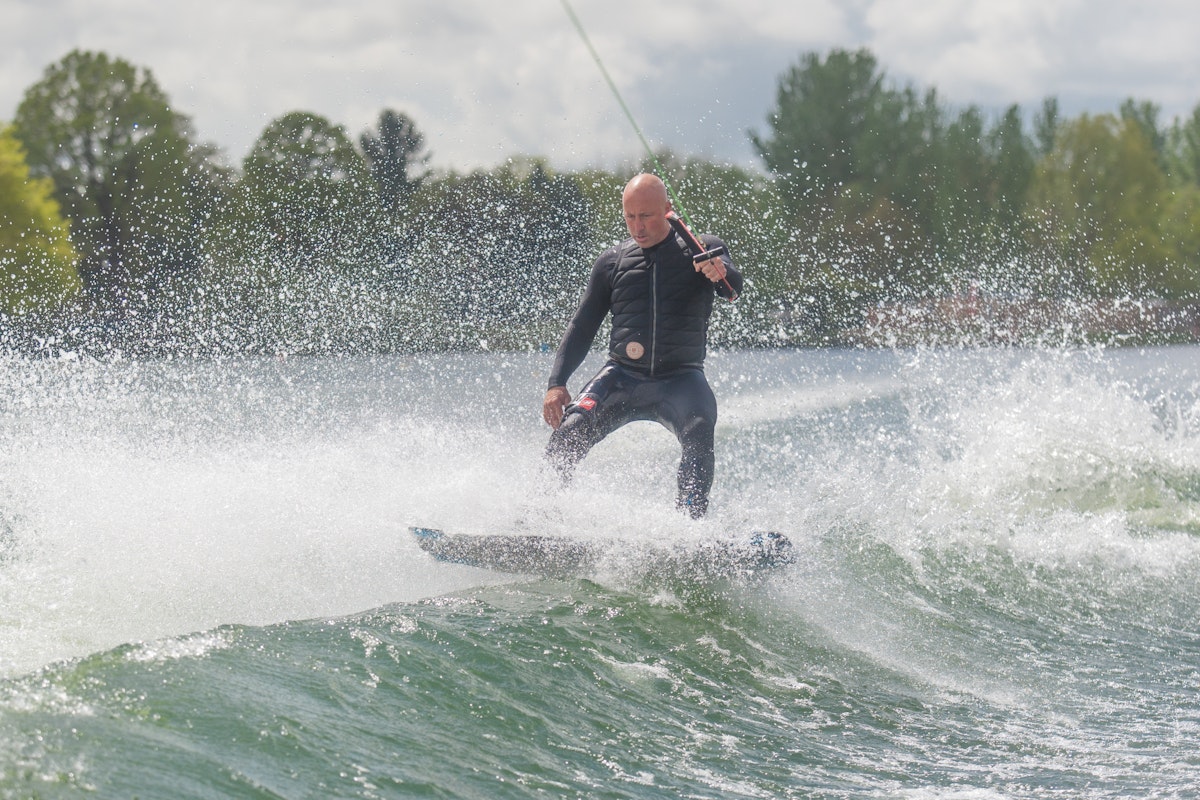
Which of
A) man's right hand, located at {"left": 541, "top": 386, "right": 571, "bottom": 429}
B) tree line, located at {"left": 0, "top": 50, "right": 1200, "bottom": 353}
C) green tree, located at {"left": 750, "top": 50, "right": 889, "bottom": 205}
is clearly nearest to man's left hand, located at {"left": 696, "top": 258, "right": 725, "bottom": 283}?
man's right hand, located at {"left": 541, "top": 386, "right": 571, "bottom": 429}

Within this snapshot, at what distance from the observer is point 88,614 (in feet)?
16.6

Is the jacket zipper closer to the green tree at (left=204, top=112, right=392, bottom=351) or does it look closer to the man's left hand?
the man's left hand

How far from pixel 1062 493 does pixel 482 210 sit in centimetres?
3721

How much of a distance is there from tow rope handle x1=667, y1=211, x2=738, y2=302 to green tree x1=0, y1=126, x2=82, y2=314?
37.9 m

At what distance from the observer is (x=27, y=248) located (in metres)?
40.8

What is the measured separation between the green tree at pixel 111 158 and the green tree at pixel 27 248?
5.90m

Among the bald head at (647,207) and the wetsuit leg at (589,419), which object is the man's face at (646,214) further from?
the wetsuit leg at (589,419)

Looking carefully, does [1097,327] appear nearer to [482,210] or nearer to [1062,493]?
[482,210]

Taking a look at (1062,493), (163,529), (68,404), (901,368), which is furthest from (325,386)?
(163,529)

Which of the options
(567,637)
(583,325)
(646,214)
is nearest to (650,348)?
(583,325)

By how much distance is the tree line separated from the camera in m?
39.3

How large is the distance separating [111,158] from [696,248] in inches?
1908

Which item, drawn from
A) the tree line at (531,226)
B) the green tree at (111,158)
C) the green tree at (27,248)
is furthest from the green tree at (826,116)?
the green tree at (27,248)

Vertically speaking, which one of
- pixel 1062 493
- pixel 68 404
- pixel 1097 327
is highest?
pixel 1097 327
